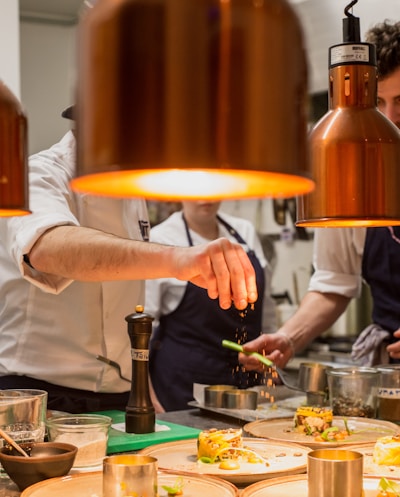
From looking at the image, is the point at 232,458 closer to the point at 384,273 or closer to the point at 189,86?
the point at 189,86

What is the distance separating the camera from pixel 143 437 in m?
1.91

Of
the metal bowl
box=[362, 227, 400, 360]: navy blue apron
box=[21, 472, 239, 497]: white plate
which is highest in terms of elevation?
box=[362, 227, 400, 360]: navy blue apron

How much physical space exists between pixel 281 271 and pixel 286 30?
502 cm

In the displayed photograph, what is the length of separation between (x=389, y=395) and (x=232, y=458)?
75 cm

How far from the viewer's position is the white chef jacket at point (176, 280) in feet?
12.9

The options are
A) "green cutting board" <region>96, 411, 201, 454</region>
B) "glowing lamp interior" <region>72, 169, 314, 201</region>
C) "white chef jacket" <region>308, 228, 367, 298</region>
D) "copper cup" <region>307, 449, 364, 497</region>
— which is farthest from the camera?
"white chef jacket" <region>308, 228, 367, 298</region>

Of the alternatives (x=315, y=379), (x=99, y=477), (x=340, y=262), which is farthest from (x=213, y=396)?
(x=340, y=262)

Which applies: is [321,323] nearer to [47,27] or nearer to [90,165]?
[90,165]

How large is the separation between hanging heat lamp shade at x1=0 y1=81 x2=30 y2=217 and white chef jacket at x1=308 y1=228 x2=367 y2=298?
→ 82.6 inches

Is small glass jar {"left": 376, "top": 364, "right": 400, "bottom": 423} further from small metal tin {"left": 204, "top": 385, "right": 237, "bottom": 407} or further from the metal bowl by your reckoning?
the metal bowl

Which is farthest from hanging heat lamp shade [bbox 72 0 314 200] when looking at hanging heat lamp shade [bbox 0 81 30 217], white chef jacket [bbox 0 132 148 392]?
white chef jacket [bbox 0 132 148 392]

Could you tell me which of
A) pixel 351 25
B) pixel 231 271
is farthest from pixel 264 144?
pixel 231 271

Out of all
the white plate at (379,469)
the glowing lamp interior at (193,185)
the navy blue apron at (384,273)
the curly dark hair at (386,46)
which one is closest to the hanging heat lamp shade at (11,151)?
the glowing lamp interior at (193,185)

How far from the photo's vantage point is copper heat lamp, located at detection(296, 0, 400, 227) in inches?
56.9
